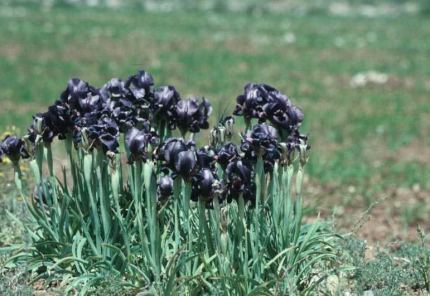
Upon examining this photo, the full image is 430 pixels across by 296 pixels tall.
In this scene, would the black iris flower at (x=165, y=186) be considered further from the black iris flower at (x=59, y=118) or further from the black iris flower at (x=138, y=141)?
the black iris flower at (x=59, y=118)

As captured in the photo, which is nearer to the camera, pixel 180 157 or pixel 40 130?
pixel 180 157

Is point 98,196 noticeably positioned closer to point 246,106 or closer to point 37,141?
point 37,141

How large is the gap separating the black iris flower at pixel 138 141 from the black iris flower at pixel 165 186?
1.03 feet

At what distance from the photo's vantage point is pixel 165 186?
4.24 metres

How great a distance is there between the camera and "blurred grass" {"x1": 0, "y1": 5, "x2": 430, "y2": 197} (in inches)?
429

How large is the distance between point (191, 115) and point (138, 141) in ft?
2.03

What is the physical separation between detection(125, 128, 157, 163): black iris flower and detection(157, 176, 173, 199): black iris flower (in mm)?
315

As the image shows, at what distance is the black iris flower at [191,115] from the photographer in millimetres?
4414

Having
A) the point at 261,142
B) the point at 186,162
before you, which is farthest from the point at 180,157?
the point at 261,142

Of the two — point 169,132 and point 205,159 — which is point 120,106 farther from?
point 205,159

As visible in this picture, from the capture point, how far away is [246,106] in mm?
4324

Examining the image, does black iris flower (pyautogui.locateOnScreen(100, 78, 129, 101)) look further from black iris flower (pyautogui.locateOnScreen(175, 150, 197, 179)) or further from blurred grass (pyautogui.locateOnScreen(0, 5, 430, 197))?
blurred grass (pyautogui.locateOnScreen(0, 5, 430, 197))

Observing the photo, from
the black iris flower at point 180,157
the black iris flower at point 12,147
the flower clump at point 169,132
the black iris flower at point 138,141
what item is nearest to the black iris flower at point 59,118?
the flower clump at point 169,132

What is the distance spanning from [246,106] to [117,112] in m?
0.73
